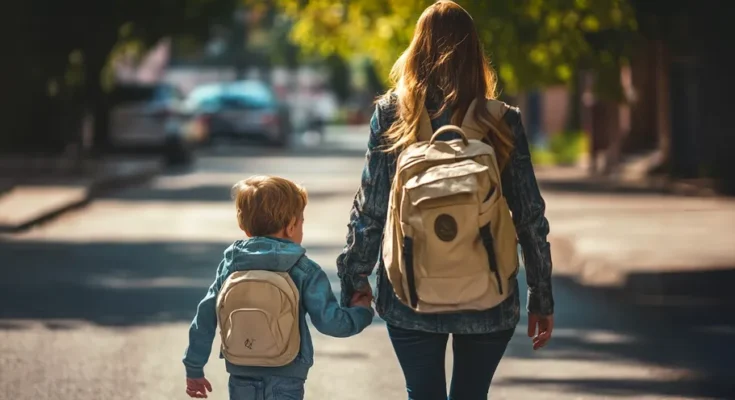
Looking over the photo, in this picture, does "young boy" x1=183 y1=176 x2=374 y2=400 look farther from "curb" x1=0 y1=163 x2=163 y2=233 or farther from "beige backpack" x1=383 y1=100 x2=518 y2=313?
"curb" x1=0 y1=163 x2=163 y2=233

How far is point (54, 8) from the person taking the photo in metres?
30.2

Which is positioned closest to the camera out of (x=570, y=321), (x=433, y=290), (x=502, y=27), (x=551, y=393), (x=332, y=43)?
(x=433, y=290)

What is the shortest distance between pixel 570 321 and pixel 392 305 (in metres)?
6.58

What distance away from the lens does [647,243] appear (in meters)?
15.1

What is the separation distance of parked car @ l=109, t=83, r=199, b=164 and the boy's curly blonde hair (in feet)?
94.5

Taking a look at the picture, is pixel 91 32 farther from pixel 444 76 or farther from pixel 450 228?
pixel 450 228

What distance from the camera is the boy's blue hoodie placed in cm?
491

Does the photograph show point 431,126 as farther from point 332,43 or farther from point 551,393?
point 332,43

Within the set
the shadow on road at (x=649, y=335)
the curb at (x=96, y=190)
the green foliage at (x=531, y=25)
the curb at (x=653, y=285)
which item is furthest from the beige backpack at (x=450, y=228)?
the curb at (x=96, y=190)

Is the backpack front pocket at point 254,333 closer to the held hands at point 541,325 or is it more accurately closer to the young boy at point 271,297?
the young boy at point 271,297

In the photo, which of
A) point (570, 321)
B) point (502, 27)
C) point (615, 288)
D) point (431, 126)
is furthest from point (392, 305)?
point (502, 27)

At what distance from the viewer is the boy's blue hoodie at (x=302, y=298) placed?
16.1ft

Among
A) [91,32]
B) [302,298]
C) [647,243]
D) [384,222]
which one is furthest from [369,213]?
[91,32]

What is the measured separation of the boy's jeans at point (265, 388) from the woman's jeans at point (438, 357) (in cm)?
40
